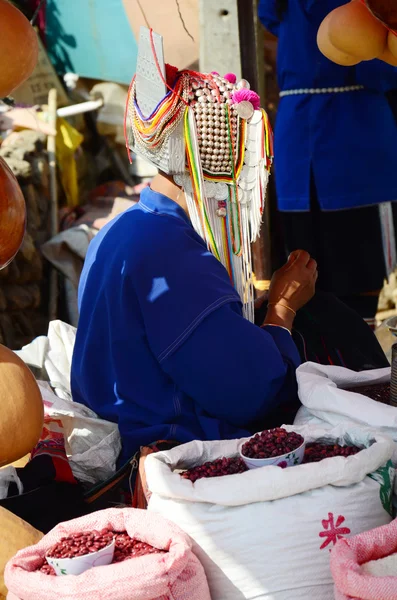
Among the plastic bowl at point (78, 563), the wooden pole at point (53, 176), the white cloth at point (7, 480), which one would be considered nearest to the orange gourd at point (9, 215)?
the plastic bowl at point (78, 563)

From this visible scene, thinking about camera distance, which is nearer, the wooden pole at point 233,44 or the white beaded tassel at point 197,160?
the white beaded tassel at point 197,160

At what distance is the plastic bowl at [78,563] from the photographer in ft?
5.53

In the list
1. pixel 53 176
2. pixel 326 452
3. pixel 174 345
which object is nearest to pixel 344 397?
pixel 326 452

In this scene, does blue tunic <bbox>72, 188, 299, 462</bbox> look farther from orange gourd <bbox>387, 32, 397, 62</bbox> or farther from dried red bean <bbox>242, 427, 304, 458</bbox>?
orange gourd <bbox>387, 32, 397, 62</bbox>

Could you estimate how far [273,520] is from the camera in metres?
1.81

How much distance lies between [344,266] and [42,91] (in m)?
2.78

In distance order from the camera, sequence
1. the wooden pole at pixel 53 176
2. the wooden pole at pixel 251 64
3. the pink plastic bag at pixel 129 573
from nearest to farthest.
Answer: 1. the pink plastic bag at pixel 129 573
2. the wooden pole at pixel 251 64
3. the wooden pole at pixel 53 176

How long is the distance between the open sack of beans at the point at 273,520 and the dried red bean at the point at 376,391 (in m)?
0.57

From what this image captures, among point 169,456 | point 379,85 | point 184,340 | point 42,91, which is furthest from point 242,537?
point 42,91

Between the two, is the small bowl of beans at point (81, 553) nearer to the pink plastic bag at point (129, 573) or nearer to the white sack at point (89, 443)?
the pink plastic bag at point (129, 573)

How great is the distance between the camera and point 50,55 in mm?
5797

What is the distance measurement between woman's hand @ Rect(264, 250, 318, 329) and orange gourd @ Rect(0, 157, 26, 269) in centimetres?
125

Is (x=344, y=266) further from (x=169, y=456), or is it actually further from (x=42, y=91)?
(x=42, y=91)

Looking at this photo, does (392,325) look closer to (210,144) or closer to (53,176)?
(210,144)
